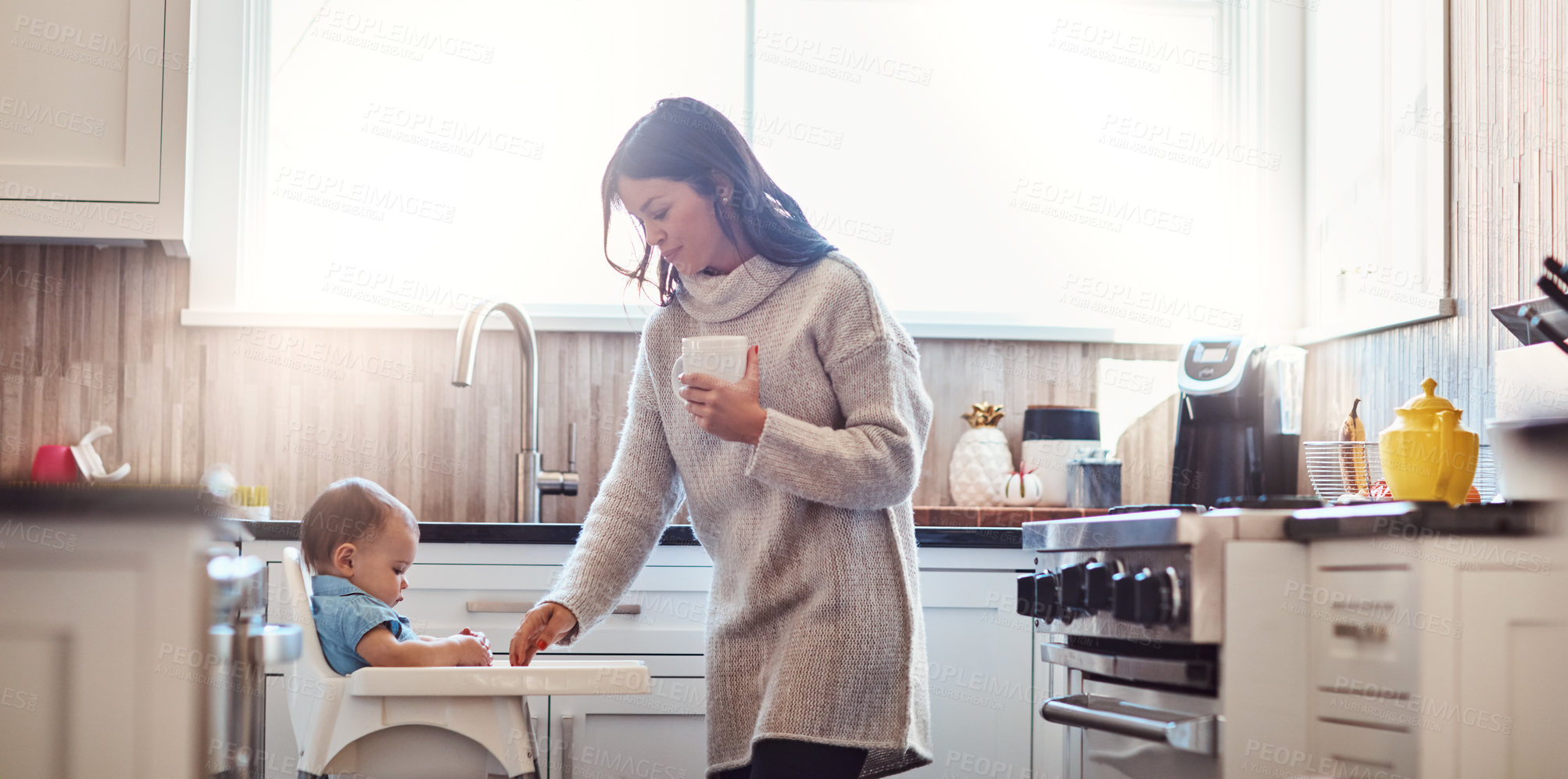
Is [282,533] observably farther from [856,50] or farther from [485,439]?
[856,50]

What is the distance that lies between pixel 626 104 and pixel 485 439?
83 centimetres

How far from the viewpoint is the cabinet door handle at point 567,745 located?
2.15 meters

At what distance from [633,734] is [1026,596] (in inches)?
29.3

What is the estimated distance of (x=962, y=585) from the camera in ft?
7.25

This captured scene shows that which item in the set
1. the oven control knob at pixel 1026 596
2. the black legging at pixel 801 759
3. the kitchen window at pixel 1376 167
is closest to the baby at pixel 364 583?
the black legging at pixel 801 759

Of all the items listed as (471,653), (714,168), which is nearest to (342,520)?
(471,653)

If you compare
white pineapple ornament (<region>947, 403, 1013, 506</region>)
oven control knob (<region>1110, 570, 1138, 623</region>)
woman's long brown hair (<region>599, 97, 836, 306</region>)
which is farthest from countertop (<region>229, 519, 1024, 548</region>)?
woman's long brown hair (<region>599, 97, 836, 306</region>)

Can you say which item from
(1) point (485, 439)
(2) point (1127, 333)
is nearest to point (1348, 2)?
(2) point (1127, 333)

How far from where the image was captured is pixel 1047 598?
5.87 feet

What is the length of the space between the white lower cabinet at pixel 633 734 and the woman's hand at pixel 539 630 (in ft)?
1.95

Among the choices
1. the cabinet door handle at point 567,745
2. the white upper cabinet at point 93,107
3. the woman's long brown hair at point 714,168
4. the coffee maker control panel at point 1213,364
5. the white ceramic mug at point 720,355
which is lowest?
the cabinet door handle at point 567,745

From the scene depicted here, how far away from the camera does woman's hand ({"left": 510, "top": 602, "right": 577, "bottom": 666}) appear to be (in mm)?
1526

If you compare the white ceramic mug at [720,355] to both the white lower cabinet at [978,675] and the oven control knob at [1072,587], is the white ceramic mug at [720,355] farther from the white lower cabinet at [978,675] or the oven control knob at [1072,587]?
the white lower cabinet at [978,675]

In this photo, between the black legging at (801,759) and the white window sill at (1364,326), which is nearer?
the black legging at (801,759)
